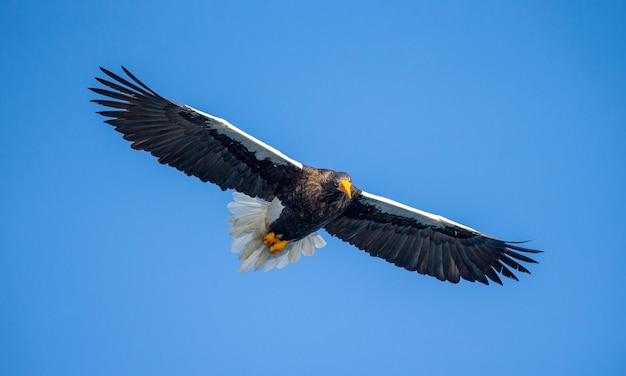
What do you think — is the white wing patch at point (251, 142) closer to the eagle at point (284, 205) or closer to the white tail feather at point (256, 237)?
the eagle at point (284, 205)

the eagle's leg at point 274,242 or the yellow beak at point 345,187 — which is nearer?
the yellow beak at point 345,187

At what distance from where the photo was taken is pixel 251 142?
29.1 feet

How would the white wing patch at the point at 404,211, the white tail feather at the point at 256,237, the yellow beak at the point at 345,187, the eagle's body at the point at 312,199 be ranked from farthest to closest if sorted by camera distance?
the white tail feather at the point at 256,237 → the white wing patch at the point at 404,211 → the eagle's body at the point at 312,199 → the yellow beak at the point at 345,187

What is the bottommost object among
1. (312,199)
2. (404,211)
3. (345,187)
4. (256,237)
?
(256,237)

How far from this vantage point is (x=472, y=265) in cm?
1016

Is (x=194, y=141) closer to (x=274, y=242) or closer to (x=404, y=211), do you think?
(x=274, y=242)

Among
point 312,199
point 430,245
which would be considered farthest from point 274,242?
point 430,245

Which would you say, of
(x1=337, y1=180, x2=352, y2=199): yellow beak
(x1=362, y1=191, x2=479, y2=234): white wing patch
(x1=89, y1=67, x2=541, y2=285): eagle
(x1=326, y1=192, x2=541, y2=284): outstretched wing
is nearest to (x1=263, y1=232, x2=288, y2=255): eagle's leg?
(x1=89, y1=67, x2=541, y2=285): eagle

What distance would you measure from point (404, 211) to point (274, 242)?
5.06ft

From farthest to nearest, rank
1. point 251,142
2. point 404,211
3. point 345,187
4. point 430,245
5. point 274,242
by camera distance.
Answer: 1. point 430,245
2. point 274,242
3. point 404,211
4. point 251,142
5. point 345,187

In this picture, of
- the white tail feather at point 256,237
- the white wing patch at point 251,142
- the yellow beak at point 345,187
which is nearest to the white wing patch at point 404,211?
the yellow beak at point 345,187

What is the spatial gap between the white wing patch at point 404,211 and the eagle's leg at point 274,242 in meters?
1.12

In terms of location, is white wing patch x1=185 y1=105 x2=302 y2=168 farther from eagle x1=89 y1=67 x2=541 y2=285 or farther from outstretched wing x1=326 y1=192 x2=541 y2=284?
outstretched wing x1=326 y1=192 x2=541 y2=284

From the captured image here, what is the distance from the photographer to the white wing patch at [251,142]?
344 inches
